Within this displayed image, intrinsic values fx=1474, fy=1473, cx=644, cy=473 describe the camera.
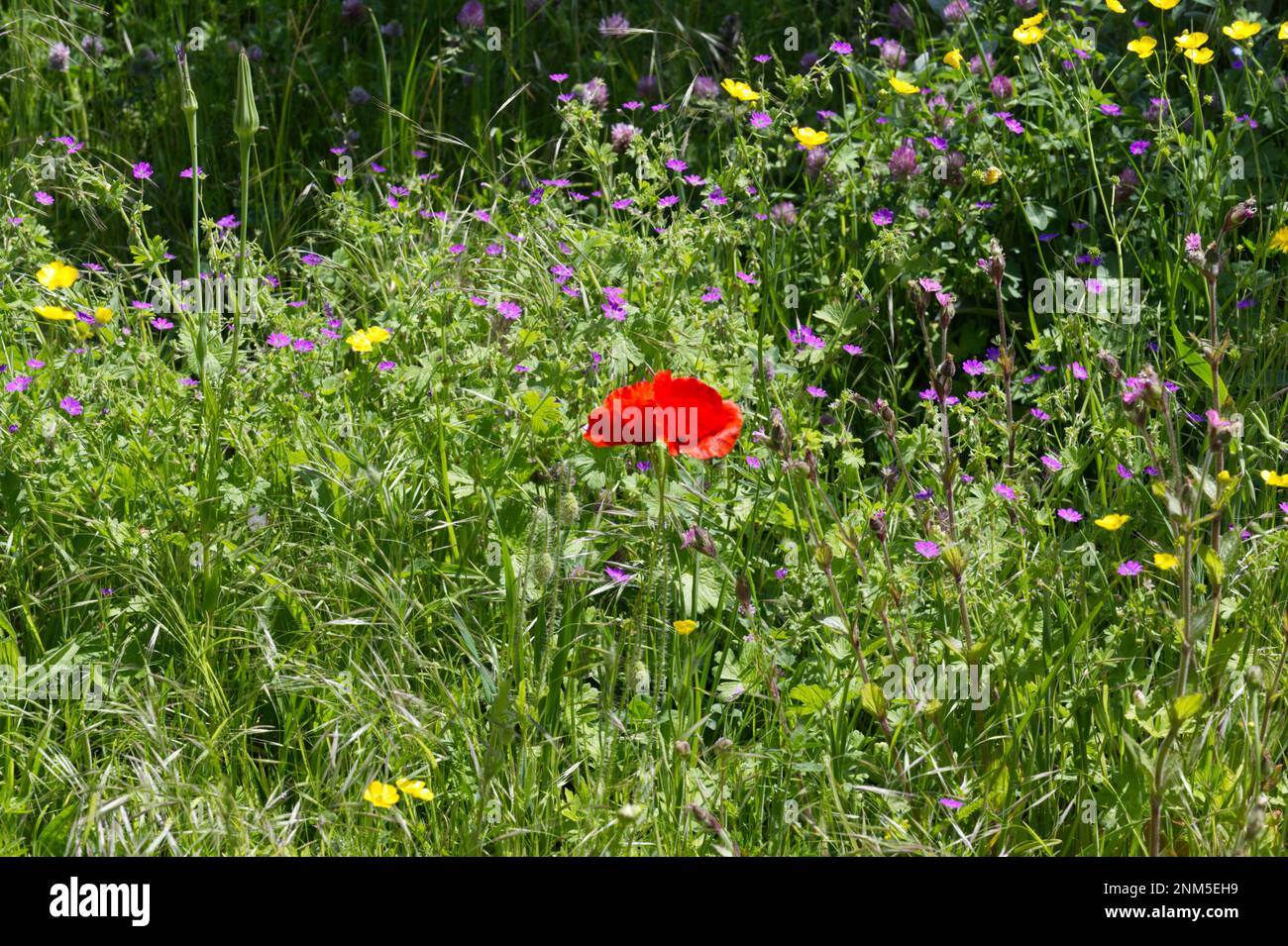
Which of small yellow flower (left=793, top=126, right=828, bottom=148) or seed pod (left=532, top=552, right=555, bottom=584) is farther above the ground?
small yellow flower (left=793, top=126, right=828, bottom=148)

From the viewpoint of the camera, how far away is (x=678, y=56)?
412cm

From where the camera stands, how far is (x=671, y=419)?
1860 mm

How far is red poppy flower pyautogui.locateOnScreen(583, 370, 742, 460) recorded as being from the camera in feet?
6.12

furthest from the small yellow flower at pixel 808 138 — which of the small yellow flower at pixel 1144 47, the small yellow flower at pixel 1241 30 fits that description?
the small yellow flower at pixel 1241 30

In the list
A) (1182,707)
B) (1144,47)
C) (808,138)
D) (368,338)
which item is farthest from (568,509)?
(1144,47)

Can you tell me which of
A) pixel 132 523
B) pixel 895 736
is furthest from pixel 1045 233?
pixel 132 523

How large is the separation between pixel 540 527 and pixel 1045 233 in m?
1.59

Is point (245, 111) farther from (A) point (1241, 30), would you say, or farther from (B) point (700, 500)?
(A) point (1241, 30)

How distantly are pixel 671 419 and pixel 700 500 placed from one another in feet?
1.59

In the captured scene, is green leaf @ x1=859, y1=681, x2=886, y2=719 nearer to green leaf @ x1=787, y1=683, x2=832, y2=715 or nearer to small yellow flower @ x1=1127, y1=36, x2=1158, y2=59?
green leaf @ x1=787, y1=683, x2=832, y2=715

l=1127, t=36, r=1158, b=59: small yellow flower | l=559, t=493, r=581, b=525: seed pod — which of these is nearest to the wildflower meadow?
l=559, t=493, r=581, b=525: seed pod

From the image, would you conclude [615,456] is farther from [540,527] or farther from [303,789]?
[303,789]

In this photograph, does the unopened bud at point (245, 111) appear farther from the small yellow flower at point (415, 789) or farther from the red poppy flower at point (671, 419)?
the small yellow flower at point (415, 789)

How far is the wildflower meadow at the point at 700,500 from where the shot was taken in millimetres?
1934
